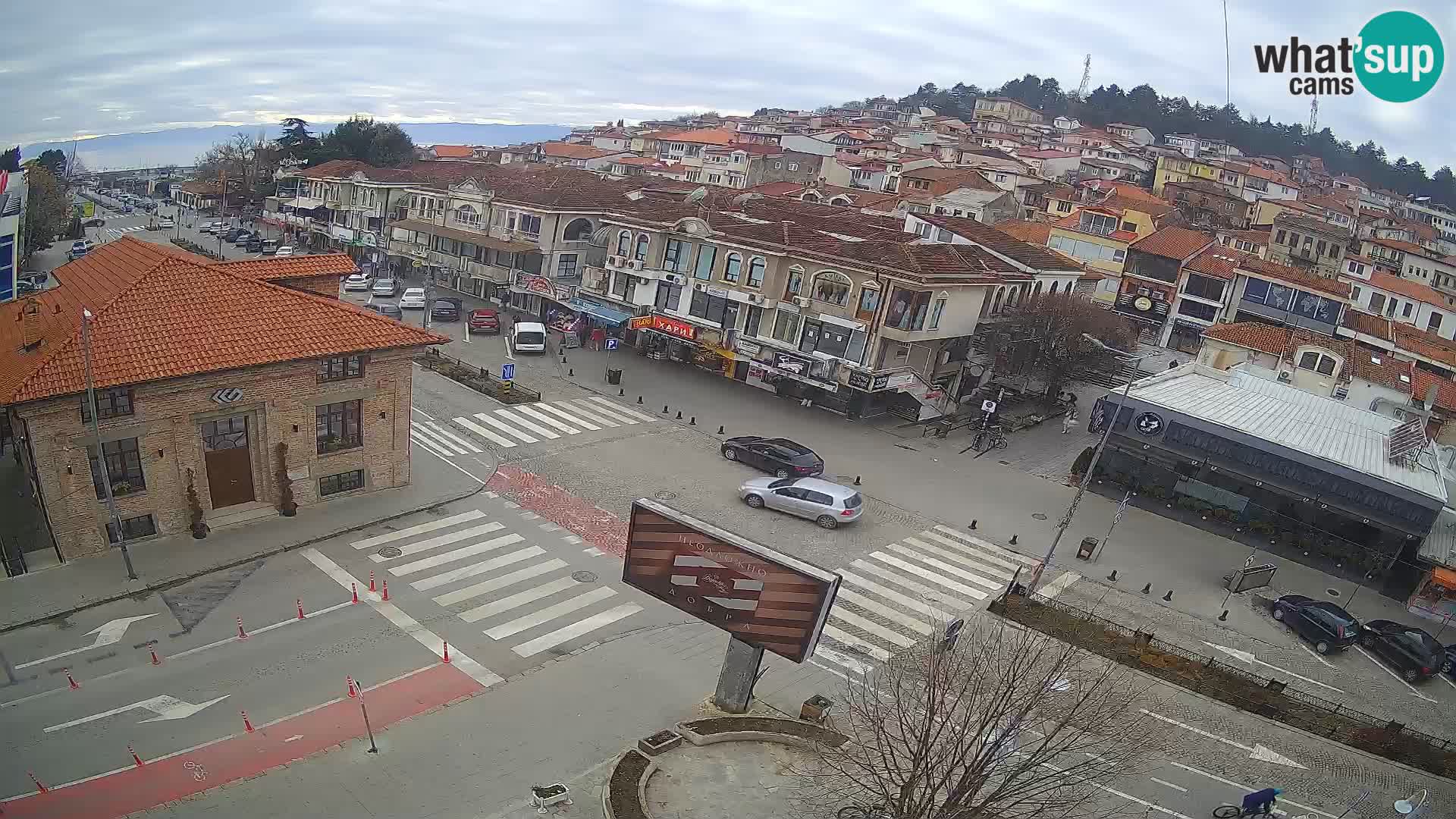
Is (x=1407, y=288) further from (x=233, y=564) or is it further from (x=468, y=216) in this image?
(x=233, y=564)

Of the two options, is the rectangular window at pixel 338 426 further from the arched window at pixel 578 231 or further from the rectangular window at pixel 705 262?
the arched window at pixel 578 231

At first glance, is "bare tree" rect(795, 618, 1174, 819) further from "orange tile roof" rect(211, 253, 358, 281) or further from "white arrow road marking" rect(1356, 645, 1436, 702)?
"orange tile roof" rect(211, 253, 358, 281)

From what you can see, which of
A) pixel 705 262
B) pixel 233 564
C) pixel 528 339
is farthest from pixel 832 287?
pixel 233 564

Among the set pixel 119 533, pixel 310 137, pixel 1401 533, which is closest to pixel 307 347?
pixel 119 533

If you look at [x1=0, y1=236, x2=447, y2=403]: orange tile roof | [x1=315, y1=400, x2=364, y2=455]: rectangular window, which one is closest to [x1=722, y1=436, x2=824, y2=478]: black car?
[x1=0, y1=236, x2=447, y2=403]: orange tile roof

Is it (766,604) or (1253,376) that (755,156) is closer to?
(1253,376)

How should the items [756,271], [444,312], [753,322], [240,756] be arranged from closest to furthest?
[240,756] → [756,271] → [753,322] → [444,312]

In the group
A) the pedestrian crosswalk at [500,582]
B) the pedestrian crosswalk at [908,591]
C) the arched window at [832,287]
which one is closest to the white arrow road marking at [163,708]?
the pedestrian crosswalk at [500,582]
